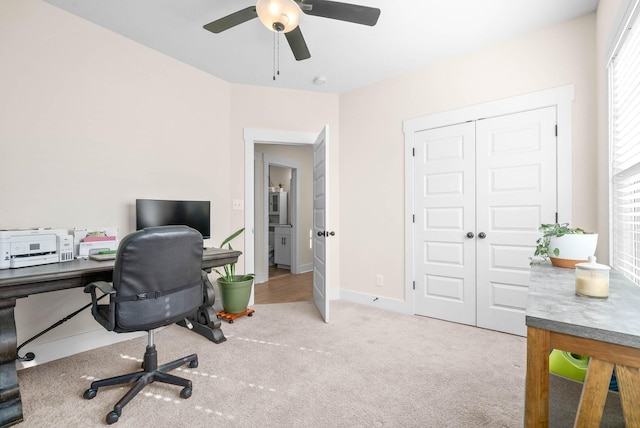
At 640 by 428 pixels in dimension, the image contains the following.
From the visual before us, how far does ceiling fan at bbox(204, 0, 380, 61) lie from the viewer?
1649 millimetres

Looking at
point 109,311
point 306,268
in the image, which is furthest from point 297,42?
point 306,268

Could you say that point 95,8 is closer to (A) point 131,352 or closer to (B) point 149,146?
(B) point 149,146

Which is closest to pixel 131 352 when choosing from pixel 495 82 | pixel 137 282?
pixel 137 282

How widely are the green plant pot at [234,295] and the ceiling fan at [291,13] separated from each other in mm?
2266

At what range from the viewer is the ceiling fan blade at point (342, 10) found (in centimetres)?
175

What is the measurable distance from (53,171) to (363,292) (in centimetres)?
317

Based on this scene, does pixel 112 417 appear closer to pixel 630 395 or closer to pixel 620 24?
pixel 630 395

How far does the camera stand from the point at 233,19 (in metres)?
1.92

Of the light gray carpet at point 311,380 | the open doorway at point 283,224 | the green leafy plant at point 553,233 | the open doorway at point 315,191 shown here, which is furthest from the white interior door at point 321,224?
the green leafy plant at point 553,233

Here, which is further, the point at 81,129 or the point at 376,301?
the point at 376,301

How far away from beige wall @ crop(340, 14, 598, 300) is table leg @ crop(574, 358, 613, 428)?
213 centimetres

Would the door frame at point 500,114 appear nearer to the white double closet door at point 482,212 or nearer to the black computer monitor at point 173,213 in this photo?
the white double closet door at point 482,212

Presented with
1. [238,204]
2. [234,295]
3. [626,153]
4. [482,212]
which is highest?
[626,153]

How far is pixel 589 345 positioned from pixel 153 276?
1.84m
